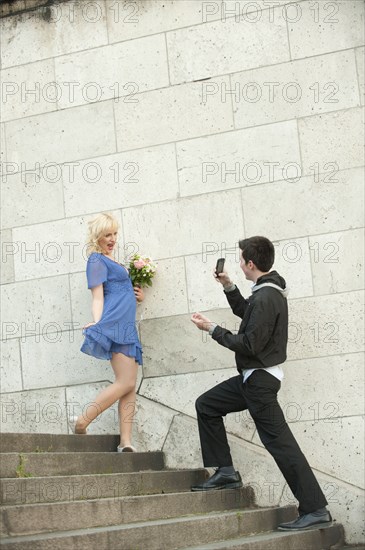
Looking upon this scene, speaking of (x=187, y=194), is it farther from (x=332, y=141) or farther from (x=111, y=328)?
(x=111, y=328)

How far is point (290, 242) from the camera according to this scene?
8031 mm

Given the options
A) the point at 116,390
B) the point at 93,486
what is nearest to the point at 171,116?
the point at 116,390

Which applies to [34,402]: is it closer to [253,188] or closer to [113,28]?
[253,188]

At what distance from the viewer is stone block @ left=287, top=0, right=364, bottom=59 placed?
812 centimetres

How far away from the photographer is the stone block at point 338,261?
783 centimetres

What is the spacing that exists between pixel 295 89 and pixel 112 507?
3917mm

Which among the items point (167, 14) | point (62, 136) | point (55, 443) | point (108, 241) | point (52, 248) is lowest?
point (55, 443)

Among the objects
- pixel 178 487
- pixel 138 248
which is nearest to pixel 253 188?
pixel 138 248

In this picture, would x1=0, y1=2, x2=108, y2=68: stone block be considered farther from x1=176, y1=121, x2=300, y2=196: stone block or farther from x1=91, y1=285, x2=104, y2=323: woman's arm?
x1=91, y1=285, x2=104, y2=323: woman's arm

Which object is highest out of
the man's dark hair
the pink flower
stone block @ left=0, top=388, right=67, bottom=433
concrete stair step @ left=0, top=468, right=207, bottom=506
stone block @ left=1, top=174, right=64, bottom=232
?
stone block @ left=1, top=174, right=64, bottom=232

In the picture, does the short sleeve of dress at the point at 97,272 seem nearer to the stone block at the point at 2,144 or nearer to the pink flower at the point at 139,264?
the pink flower at the point at 139,264

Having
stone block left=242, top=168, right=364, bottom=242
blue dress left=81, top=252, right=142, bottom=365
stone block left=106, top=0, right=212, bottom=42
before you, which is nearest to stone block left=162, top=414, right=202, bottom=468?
blue dress left=81, top=252, right=142, bottom=365

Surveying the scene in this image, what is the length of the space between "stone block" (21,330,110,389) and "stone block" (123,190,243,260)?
0.97 m

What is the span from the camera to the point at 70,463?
6.62 m
